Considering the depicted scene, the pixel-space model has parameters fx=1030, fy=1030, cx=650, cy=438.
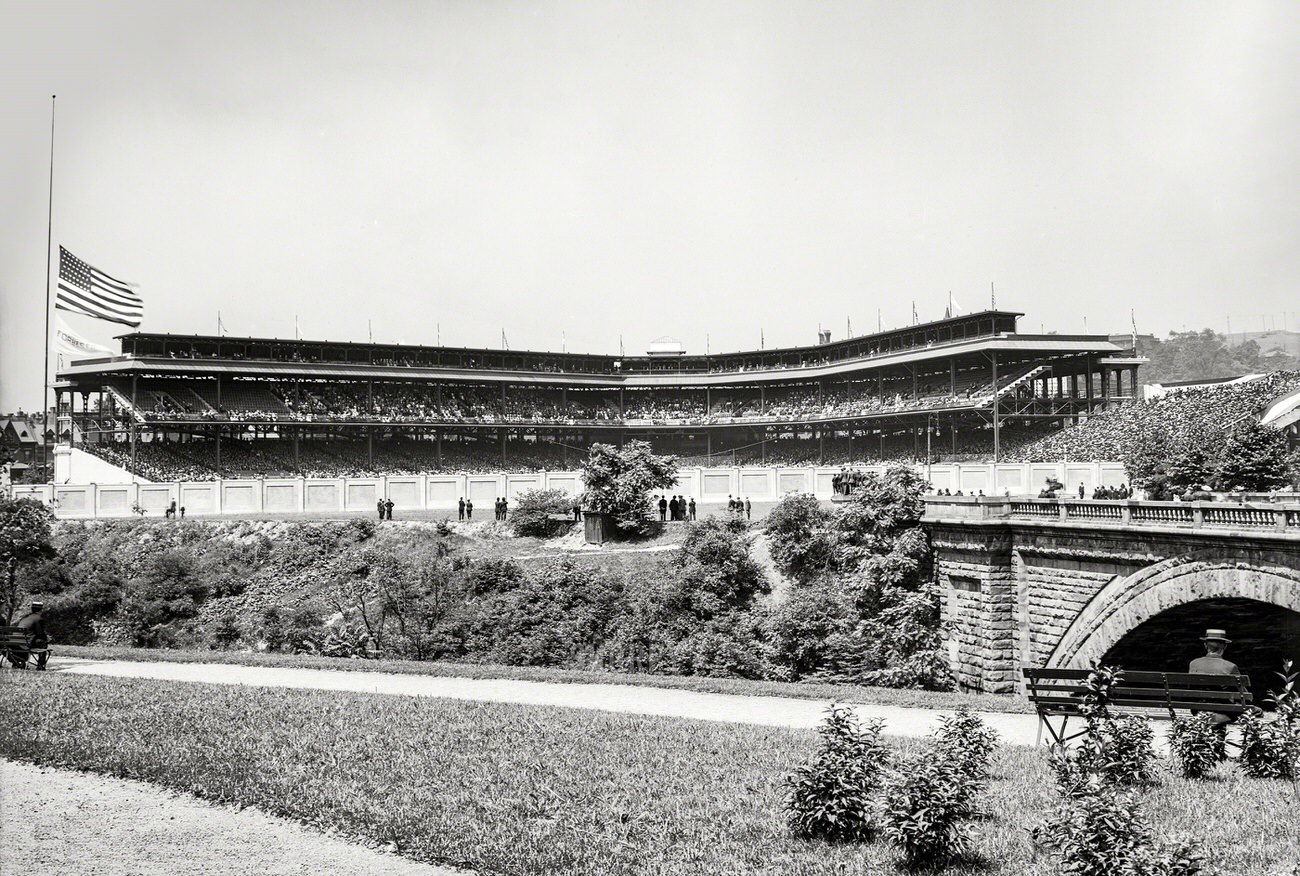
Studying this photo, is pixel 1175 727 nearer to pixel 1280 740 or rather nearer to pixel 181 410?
pixel 1280 740

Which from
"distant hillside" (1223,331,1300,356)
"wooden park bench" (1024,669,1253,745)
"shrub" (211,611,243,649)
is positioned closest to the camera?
"wooden park bench" (1024,669,1253,745)

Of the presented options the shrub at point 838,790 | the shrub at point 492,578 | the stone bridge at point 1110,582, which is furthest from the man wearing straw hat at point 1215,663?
the shrub at point 492,578

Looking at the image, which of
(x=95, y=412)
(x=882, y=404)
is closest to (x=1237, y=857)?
(x=882, y=404)

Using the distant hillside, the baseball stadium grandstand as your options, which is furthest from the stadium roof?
the distant hillside

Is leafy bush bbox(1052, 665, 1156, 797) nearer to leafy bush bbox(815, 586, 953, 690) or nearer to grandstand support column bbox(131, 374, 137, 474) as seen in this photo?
leafy bush bbox(815, 586, 953, 690)

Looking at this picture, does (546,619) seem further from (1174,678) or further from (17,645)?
(1174,678)
